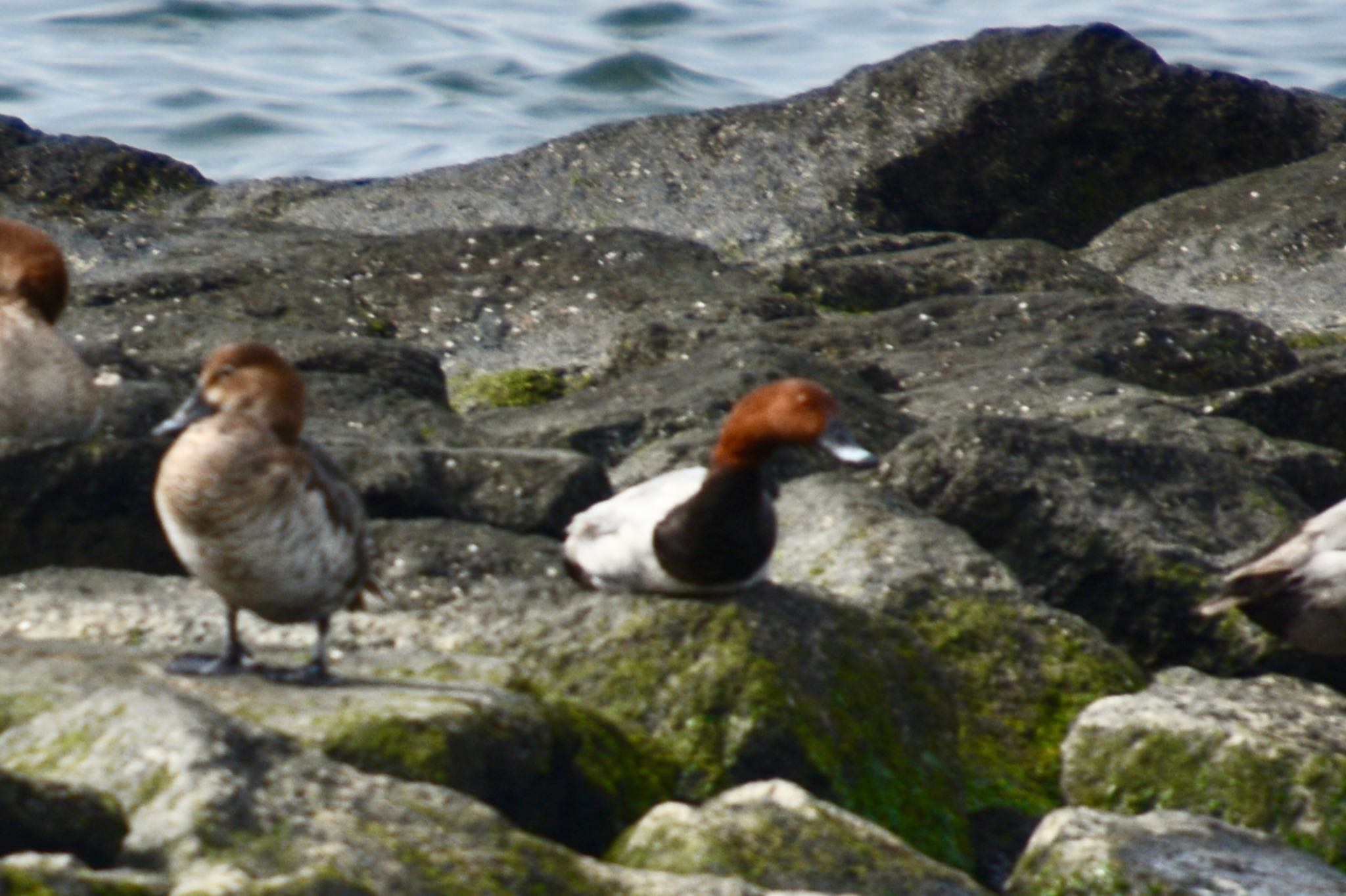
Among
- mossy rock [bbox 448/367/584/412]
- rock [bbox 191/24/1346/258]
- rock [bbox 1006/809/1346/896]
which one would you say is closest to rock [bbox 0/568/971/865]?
rock [bbox 1006/809/1346/896]

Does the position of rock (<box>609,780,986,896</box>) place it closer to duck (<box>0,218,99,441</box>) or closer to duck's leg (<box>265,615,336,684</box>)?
duck's leg (<box>265,615,336,684</box>)

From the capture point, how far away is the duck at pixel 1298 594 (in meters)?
6.34

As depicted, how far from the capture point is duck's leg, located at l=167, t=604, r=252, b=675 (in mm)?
4734

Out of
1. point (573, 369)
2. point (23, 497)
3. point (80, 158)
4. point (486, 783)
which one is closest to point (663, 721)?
point (486, 783)

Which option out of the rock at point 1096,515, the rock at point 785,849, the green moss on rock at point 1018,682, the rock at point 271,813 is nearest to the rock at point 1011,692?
the green moss on rock at point 1018,682

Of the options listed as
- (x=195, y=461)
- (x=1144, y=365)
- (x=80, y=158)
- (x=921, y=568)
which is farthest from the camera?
(x=80, y=158)

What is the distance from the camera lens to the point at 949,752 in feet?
18.5

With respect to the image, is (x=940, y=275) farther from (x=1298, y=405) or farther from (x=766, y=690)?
(x=766, y=690)

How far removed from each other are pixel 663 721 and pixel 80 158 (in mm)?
7242

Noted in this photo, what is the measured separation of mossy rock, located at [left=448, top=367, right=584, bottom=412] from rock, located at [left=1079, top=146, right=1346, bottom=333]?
4026mm

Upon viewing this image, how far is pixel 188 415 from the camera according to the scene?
193 inches

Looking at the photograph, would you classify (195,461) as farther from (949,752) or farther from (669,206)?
(669,206)

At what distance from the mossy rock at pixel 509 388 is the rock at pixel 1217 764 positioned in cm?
375

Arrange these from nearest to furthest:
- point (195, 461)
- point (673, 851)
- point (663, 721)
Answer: point (673, 851), point (195, 461), point (663, 721)
